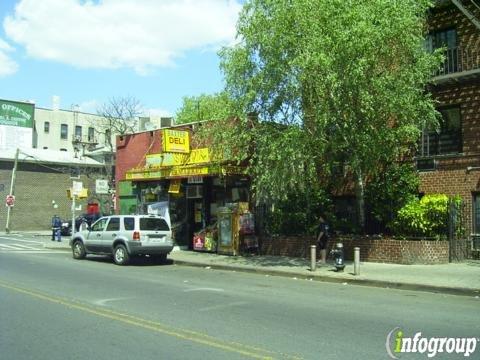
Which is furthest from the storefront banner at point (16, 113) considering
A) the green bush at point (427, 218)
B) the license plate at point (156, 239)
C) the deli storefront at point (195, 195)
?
the green bush at point (427, 218)

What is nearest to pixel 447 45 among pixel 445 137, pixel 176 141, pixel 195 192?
pixel 445 137

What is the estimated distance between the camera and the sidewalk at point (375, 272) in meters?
13.1

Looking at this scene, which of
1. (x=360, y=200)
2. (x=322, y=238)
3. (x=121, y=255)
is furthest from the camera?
(x=121, y=255)

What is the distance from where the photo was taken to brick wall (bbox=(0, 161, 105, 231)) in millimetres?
48125

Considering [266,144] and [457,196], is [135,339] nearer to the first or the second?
[266,144]

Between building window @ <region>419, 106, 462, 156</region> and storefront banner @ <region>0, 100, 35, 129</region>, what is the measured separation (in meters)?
56.7

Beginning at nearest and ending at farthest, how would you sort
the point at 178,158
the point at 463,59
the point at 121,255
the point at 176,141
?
the point at 463,59, the point at 121,255, the point at 176,141, the point at 178,158

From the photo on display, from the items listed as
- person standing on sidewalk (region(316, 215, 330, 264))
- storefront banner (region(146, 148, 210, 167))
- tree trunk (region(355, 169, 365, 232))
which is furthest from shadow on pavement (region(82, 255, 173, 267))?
tree trunk (region(355, 169, 365, 232))

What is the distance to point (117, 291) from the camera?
12.1 meters

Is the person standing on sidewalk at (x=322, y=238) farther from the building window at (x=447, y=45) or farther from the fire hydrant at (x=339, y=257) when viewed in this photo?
the building window at (x=447, y=45)

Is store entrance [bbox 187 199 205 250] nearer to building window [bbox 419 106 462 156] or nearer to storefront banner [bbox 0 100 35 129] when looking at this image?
building window [bbox 419 106 462 156]

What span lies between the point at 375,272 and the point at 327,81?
5.37m

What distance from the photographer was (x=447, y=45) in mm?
19594

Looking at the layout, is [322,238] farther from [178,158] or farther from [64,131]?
[64,131]
